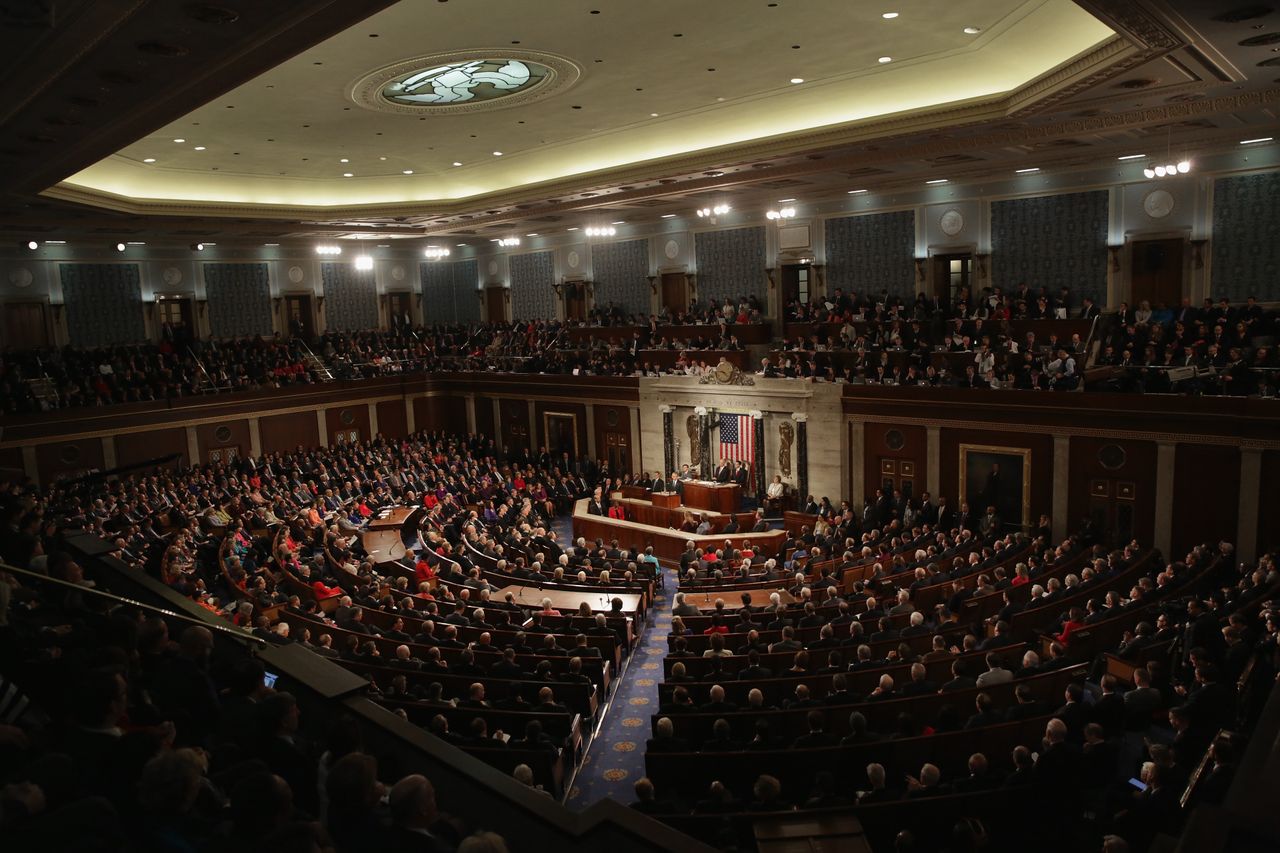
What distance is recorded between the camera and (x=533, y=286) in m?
30.4

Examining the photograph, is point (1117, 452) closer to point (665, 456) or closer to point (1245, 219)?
point (1245, 219)

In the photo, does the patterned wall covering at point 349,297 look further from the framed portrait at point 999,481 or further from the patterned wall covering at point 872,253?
the framed portrait at point 999,481

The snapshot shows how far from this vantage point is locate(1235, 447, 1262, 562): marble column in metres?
14.0

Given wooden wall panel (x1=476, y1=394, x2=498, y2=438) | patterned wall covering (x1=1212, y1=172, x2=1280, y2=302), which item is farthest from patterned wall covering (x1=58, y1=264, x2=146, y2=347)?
patterned wall covering (x1=1212, y1=172, x2=1280, y2=302)

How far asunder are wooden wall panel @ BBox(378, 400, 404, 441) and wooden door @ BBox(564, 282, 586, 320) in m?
6.58

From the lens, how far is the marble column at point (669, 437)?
2247 centimetres

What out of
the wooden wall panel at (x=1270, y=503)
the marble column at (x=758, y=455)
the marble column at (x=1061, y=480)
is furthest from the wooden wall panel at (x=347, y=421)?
the wooden wall panel at (x=1270, y=503)

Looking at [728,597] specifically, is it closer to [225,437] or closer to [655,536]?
[655,536]

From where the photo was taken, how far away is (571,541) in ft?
68.1

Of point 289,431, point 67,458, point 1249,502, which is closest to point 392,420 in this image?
point 289,431

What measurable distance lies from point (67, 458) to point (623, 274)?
16.5 meters

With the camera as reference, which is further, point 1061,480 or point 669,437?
point 669,437

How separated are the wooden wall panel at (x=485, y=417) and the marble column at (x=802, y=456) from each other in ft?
38.3

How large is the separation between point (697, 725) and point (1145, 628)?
221 inches
